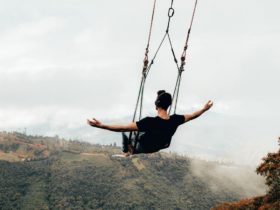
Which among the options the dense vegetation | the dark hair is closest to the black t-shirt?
the dark hair

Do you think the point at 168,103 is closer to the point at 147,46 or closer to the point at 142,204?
the point at 147,46

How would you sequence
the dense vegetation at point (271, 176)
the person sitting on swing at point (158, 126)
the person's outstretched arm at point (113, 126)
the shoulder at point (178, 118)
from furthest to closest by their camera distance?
the dense vegetation at point (271, 176)
the shoulder at point (178, 118)
the person sitting on swing at point (158, 126)
the person's outstretched arm at point (113, 126)

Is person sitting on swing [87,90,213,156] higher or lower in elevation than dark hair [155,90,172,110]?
lower

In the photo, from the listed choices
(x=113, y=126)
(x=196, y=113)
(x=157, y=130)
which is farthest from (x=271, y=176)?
(x=113, y=126)

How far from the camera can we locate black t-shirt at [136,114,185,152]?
738 centimetres

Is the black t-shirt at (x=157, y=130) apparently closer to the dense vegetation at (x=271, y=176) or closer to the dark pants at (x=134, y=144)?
the dark pants at (x=134, y=144)

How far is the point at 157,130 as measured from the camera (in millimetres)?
7586

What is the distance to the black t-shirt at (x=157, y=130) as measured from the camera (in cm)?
738

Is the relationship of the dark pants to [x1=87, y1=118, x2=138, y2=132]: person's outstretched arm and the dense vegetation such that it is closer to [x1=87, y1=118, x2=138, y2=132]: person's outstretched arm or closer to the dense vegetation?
[x1=87, y1=118, x2=138, y2=132]: person's outstretched arm

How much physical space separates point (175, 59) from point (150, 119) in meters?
2.03

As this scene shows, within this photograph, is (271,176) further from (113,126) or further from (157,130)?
(113,126)

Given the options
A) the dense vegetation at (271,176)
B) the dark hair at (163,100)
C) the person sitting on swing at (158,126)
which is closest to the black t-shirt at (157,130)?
the person sitting on swing at (158,126)

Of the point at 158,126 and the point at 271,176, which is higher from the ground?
the point at 158,126

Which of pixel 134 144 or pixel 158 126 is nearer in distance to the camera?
pixel 158 126
